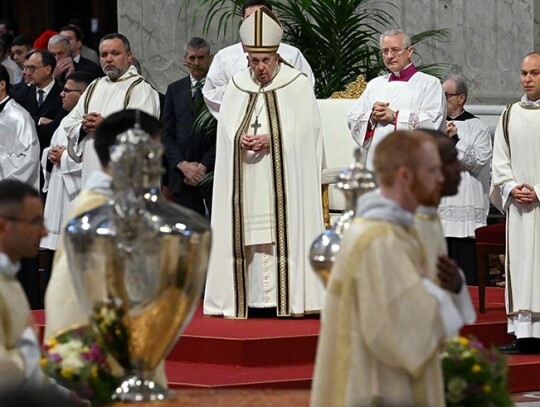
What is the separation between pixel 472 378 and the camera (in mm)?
5688

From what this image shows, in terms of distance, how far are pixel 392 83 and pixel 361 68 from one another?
1.43 m

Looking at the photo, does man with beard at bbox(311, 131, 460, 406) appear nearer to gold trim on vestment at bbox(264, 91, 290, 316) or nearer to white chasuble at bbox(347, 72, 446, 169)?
gold trim on vestment at bbox(264, 91, 290, 316)

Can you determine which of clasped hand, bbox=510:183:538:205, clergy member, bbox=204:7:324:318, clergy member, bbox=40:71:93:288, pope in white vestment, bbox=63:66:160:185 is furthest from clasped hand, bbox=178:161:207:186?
clasped hand, bbox=510:183:538:205

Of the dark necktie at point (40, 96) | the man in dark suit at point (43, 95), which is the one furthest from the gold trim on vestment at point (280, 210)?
the dark necktie at point (40, 96)

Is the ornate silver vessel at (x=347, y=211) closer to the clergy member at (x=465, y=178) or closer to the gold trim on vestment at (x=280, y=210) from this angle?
the gold trim on vestment at (x=280, y=210)

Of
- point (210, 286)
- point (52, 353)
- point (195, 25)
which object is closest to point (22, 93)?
point (195, 25)

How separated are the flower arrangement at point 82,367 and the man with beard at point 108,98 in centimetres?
570

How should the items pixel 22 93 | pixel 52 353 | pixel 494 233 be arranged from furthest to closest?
1. pixel 22 93
2. pixel 494 233
3. pixel 52 353

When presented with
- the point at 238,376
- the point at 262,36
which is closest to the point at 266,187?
the point at 262,36

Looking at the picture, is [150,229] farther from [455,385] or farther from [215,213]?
[215,213]

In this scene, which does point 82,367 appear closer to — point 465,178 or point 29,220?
point 29,220

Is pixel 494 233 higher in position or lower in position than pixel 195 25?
lower

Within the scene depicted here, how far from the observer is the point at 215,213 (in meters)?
9.89

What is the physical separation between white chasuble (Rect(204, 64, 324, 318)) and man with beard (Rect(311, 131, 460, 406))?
15.4 feet
